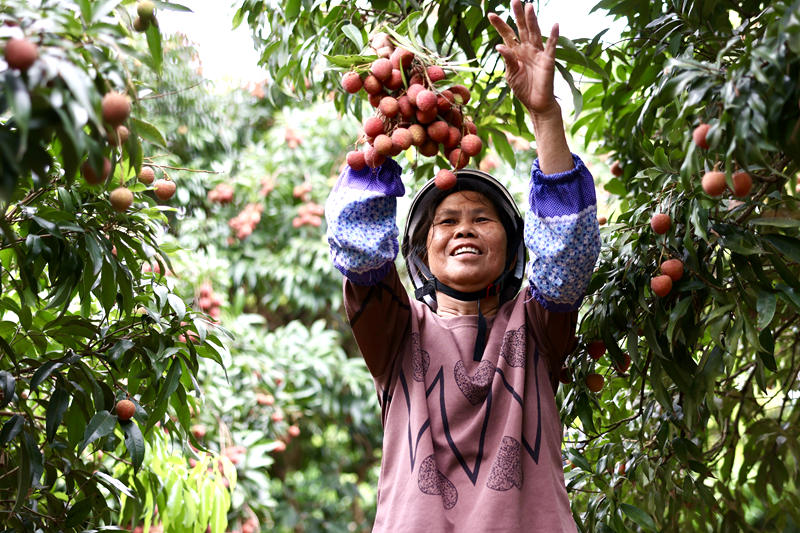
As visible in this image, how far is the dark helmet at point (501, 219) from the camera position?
1791mm

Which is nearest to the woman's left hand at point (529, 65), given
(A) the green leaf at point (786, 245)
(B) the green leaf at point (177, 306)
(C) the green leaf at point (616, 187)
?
(A) the green leaf at point (786, 245)

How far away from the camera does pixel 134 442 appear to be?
5.69 ft

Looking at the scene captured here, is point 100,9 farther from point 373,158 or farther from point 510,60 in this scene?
point 510,60

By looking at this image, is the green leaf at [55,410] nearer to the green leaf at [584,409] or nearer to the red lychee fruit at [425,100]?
the red lychee fruit at [425,100]

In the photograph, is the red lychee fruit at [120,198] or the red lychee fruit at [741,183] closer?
the red lychee fruit at [741,183]

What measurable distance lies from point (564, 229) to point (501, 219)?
0.27 meters

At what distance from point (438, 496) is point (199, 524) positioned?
1074mm

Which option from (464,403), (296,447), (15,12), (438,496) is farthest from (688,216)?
(296,447)

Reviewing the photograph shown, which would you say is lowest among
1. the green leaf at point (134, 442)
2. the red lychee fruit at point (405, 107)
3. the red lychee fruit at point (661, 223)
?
the green leaf at point (134, 442)

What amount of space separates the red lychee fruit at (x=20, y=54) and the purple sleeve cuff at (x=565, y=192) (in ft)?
2.80

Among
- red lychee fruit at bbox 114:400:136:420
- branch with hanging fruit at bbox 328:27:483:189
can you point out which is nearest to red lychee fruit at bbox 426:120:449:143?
branch with hanging fruit at bbox 328:27:483:189

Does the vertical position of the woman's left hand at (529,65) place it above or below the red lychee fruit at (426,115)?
above

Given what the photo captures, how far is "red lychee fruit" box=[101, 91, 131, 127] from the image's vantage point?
1.14 metres

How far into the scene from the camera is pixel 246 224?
5.25m
